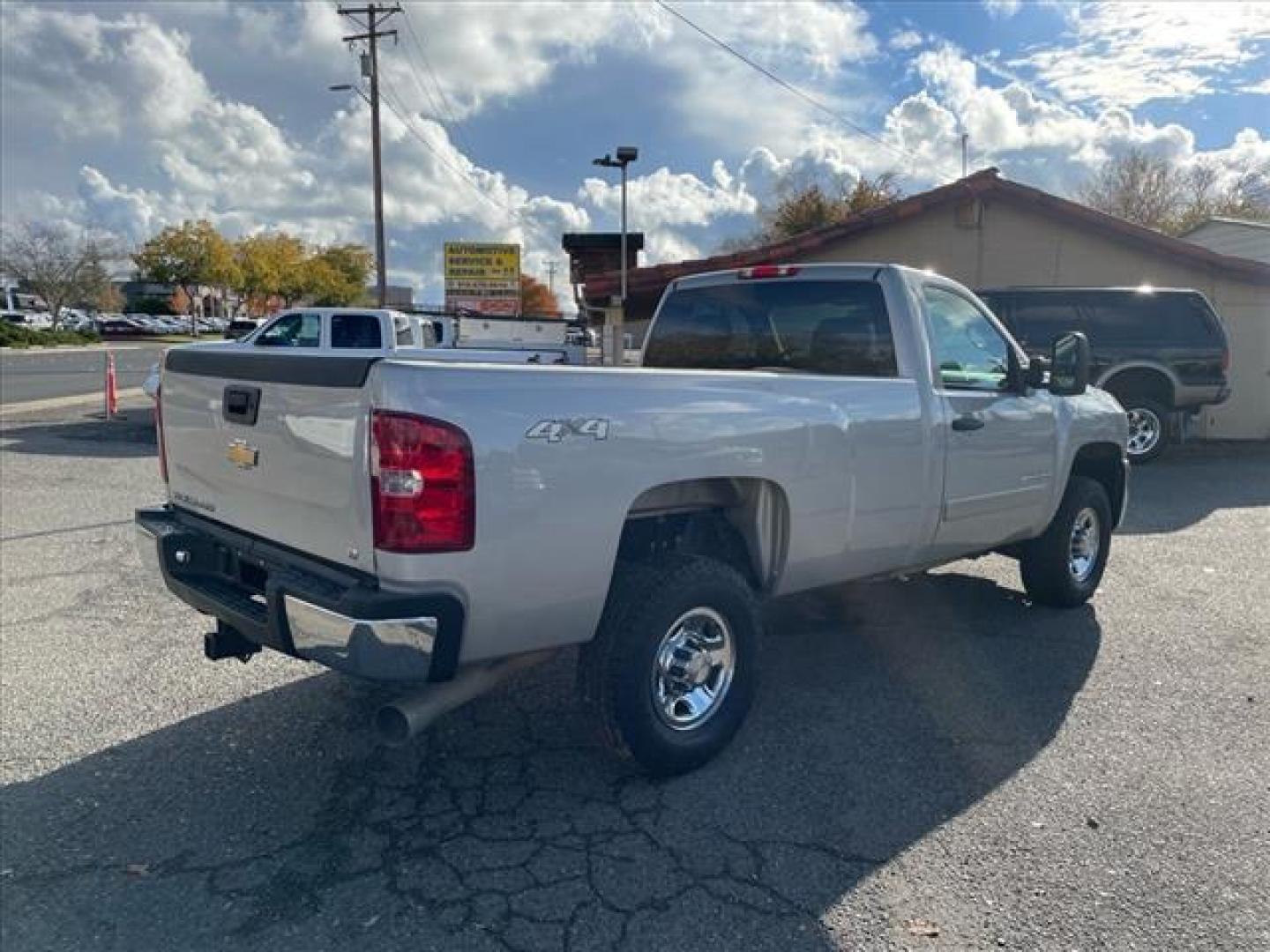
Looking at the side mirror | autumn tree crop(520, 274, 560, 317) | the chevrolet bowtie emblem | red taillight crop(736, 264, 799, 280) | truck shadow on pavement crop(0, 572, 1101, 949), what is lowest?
truck shadow on pavement crop(0, 572, 1101, 949)

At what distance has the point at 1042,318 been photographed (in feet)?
37.2

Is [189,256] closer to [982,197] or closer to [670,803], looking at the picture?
[982,197]

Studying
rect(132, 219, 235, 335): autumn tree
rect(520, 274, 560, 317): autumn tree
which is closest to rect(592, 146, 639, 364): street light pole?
rect(132, 219, 235, 335): autumn tree

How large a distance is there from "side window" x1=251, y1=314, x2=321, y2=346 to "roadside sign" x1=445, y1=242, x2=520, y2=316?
60.9 ft

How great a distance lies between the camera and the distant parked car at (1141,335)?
1116 centimetres

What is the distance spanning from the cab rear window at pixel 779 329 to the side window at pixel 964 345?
1.08 ft

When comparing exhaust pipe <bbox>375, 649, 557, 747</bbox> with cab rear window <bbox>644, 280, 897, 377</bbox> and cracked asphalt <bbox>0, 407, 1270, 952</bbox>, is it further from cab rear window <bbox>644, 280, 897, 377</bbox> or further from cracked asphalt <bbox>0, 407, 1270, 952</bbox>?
cab rear window <bbox>644, 280, 897, 377</bbox>

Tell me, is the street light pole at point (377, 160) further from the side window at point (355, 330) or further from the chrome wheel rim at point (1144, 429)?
the chrome wheel rim at point (1144, 429)

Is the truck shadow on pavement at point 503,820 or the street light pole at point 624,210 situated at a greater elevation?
the street light pole at point 624,210

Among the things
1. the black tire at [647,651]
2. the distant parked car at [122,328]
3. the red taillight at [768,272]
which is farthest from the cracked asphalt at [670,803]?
Result: the distant parked car at [122,328]

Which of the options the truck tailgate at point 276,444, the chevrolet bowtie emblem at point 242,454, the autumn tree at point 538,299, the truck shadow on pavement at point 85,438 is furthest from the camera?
the autumn tree at point 538,299

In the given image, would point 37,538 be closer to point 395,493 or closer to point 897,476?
point 395,493

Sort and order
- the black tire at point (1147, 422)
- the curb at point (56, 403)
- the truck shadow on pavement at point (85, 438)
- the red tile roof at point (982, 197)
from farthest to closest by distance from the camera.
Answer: the curb at point (56, 403) → the red tile roof at point (982, 197) → the black tire at point (1147, 422) → the truck shadow on pavement at point (85, 438)

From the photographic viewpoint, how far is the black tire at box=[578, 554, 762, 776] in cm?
312
